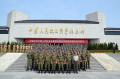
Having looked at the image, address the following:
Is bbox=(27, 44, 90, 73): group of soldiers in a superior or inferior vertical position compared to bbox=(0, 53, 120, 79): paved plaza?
superior

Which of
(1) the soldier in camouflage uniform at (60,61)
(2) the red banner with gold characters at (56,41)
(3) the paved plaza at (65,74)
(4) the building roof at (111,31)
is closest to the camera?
(3) the paved plaza at (65,74)

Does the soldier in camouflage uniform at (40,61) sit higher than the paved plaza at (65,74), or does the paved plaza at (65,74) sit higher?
the soldier in camouflage uniform at (40,61)

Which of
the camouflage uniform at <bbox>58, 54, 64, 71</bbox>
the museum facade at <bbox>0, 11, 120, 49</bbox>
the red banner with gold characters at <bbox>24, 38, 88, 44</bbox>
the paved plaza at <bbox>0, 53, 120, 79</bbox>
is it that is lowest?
the paved plaza at <bbox>0, 53, 120, 79</bbox>

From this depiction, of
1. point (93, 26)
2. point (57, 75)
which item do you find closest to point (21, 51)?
point (57, 75)

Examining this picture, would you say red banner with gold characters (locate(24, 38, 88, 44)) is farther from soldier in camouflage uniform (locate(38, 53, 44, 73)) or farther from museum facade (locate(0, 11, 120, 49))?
soldier in camouflage uniform (locate(38, 53, 44, 73))

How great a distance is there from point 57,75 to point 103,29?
27.8 meters

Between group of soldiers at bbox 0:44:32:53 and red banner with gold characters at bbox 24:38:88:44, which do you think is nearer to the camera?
group of soldiers at bbox 0:44:32:53

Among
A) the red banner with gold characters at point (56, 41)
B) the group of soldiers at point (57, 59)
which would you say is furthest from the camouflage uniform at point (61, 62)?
the red banner with gold characters at point (56, 41)

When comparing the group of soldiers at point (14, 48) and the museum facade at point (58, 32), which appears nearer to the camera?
the group of soldiers at point (14, 48)

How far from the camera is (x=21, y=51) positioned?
28609 mm

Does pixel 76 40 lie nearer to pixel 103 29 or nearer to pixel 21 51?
pixel 103 29

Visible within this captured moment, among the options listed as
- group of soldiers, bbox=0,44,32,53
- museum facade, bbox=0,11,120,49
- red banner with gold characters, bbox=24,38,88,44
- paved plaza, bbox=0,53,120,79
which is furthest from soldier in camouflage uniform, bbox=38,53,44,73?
red banner with gold characters, bbox=24,38,88,44

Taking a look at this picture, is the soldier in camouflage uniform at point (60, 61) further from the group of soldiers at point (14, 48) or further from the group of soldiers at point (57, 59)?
the group of soldiers at point (14, 48)

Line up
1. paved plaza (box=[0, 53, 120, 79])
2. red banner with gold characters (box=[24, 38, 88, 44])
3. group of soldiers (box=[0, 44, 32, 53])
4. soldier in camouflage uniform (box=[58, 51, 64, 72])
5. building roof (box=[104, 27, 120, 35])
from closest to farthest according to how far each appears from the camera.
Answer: paved plaza (box=[0, 53, 120, 79]) → soldier in camouflage uniform (box=[58, 51, 64, 72]) → group of soldiers (box=[0, 44, 32, 53]) → red banner with gold characters (box=[24, 38, 88, 44]) → building roof (box=[104, 27, 120, 35])
